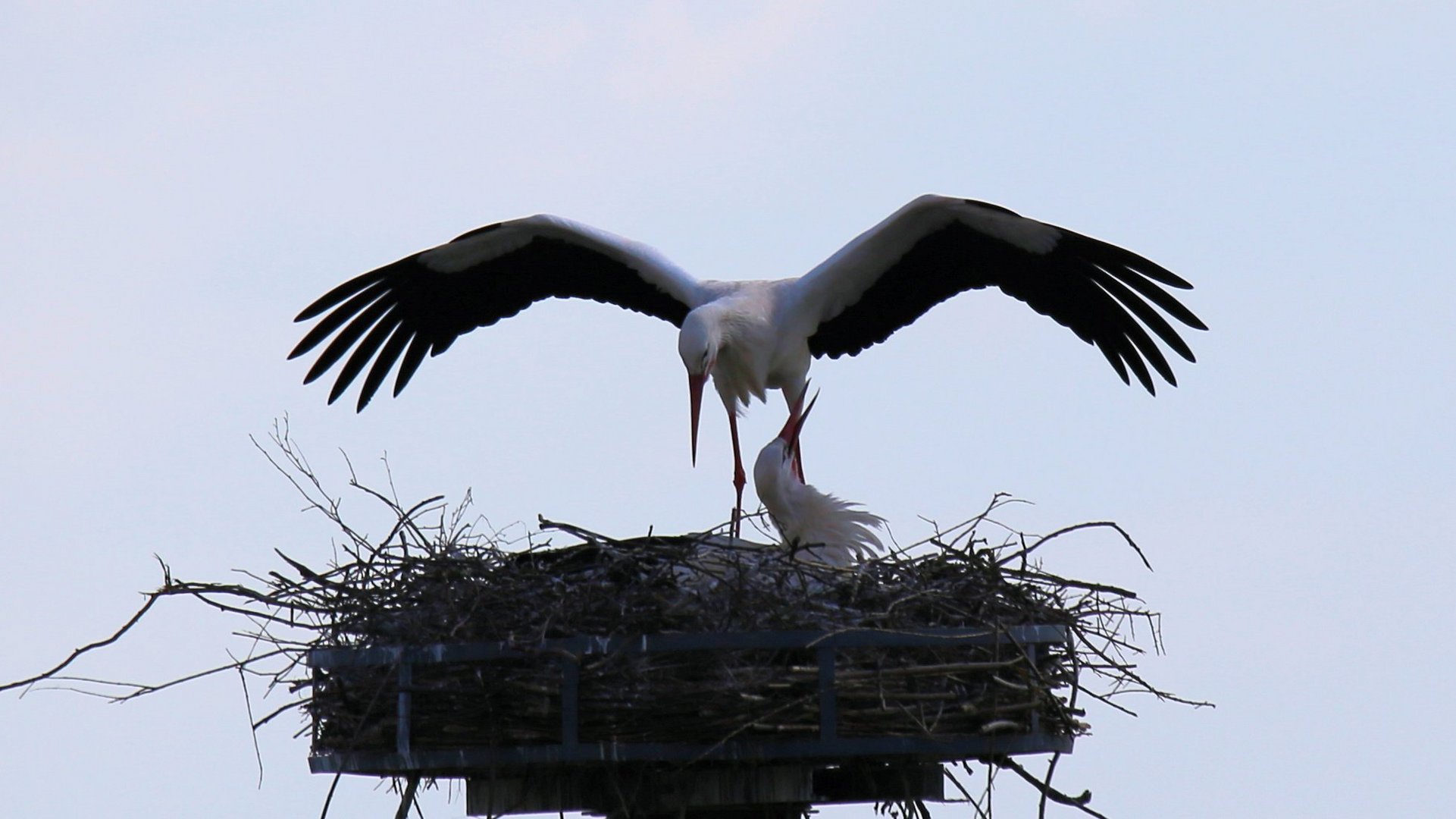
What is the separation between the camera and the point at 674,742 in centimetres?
401

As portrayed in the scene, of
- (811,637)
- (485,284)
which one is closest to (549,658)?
(811,637)

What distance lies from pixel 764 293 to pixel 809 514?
4.15 ft

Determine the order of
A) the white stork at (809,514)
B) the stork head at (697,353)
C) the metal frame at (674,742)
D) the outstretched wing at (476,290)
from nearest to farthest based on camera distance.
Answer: the metal frame at (674,742), the white stork at (809,514), the stork head at (697,353), the outstretched wing at (476,290)

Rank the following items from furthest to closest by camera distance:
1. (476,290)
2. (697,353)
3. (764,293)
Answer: (476,290)
(764,293)
(697,353)

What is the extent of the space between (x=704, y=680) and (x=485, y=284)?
128 inches

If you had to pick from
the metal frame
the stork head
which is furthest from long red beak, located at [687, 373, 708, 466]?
the metal frame

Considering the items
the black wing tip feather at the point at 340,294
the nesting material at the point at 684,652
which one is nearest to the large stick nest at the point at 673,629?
the nesting material at the point at 684,652

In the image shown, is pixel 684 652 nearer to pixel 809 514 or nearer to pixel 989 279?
pixel 809 514

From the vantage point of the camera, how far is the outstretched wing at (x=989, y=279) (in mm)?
5965

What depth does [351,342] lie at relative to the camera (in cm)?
671

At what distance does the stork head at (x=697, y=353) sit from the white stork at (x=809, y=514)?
42cm

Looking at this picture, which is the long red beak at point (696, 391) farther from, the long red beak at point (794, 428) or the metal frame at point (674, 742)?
the metal frame at point (674, 742)

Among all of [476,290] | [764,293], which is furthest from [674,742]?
[476,290]

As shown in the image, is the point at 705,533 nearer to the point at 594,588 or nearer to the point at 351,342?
the point at 594,588
